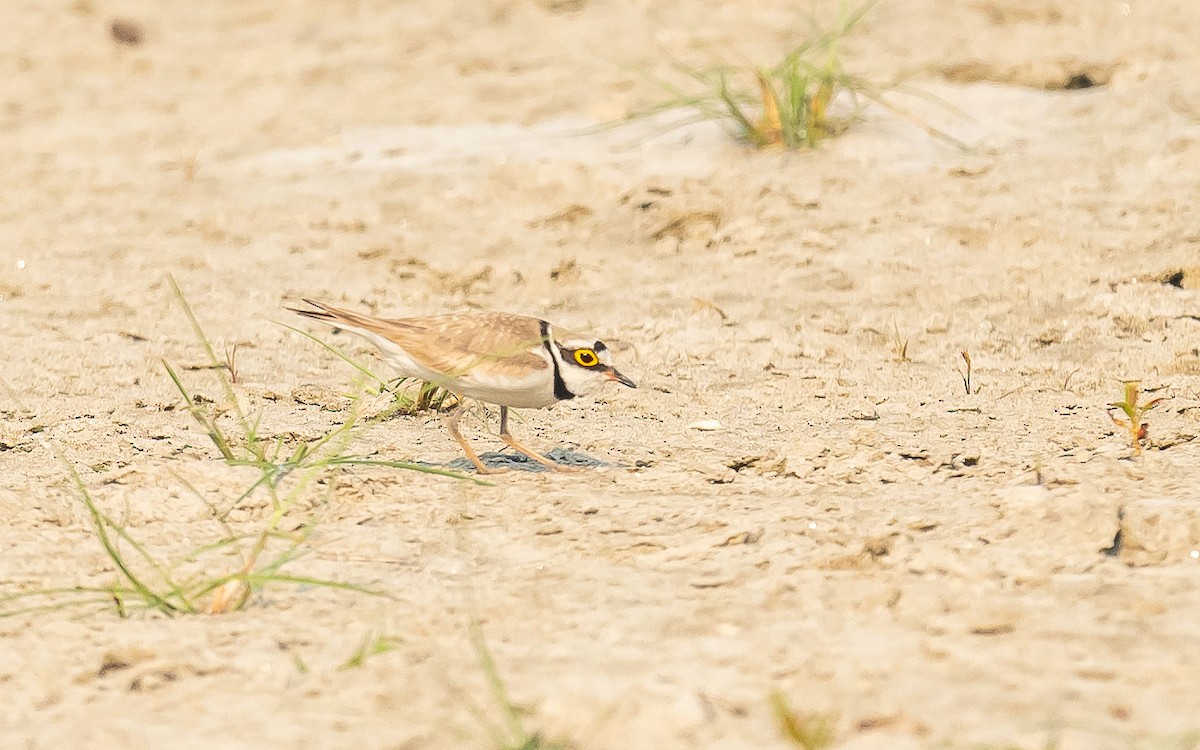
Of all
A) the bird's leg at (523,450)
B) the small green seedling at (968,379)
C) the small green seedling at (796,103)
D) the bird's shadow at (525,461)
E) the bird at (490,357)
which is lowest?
the bird's shadow at (525,461)

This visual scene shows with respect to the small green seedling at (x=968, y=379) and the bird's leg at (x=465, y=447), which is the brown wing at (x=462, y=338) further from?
the small green seedling at (x=968, y=379)

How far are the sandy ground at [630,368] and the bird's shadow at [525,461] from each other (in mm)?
111

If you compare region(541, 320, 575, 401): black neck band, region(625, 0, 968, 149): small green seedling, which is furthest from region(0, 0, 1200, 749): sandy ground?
region(541, 320, 575, 401): black neck band

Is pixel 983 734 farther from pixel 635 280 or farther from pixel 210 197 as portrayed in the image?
pixel 210 197

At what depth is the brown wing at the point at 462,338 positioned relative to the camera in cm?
458

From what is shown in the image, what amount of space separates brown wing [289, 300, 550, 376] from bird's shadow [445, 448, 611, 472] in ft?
1.27

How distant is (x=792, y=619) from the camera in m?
3.32

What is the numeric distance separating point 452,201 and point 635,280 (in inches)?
52.0

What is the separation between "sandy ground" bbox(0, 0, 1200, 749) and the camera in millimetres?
3045

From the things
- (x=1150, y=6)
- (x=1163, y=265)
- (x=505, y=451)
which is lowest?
(x=505, y=451)

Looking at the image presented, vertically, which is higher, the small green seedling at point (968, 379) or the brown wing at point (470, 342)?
the brown wing at point (470, 342)

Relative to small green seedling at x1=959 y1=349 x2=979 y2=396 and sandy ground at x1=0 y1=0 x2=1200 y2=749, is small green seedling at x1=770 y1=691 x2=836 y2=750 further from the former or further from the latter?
small green seedling at x1=959 y1=349 x2=979 y2=396

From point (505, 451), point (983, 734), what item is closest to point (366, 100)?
point (505, 451)

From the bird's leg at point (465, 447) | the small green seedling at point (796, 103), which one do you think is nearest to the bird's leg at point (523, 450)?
the bird's leg at point (465, 447)
